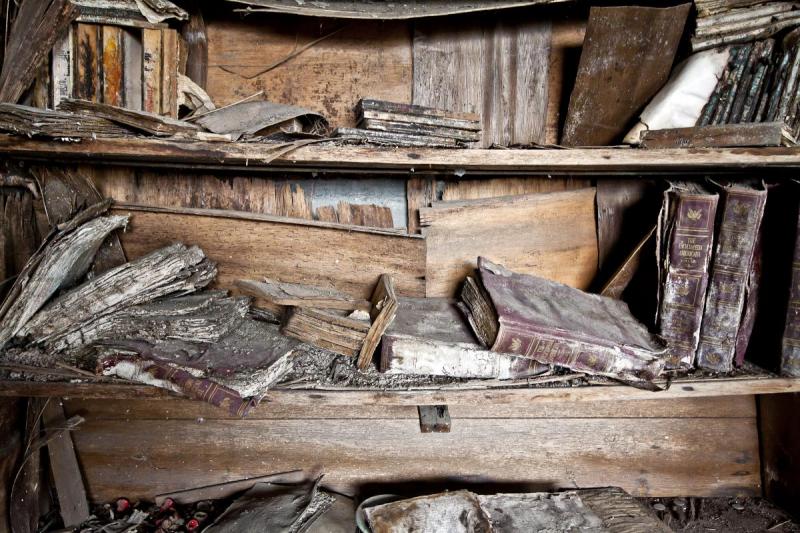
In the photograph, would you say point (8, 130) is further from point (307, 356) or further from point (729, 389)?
point (729, 389)

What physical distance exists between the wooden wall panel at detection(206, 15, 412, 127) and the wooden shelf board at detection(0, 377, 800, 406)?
2.60ft

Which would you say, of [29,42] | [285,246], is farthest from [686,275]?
[29,42]

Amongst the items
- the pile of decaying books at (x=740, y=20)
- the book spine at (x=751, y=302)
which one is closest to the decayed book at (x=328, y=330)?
the book spine at (x=751, y=302)

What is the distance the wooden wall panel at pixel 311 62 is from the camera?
140cm

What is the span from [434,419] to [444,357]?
0.23 metres

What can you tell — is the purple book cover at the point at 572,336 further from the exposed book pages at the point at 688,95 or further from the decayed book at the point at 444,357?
the exposed book pages at the point at 688,95

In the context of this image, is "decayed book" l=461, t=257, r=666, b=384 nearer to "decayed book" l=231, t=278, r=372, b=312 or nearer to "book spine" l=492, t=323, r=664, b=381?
"book spine" l=492, t=323, r=664, b=381

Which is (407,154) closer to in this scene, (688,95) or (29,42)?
(688,95)

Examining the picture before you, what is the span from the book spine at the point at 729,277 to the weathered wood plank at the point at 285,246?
723mm

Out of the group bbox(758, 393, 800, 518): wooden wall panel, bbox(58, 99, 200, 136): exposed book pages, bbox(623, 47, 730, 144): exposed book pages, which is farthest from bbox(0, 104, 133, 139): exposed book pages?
bbox(758, 393, 800, 518): wooden wall panel

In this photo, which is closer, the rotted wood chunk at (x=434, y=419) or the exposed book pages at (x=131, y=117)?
the exposed book pages at (x=131, y=117)

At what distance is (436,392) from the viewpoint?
1.08 metres

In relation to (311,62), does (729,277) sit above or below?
below

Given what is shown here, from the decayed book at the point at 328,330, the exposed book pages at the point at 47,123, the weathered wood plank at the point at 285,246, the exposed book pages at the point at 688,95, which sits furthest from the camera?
the weathered wood plank at the point at 285,246
